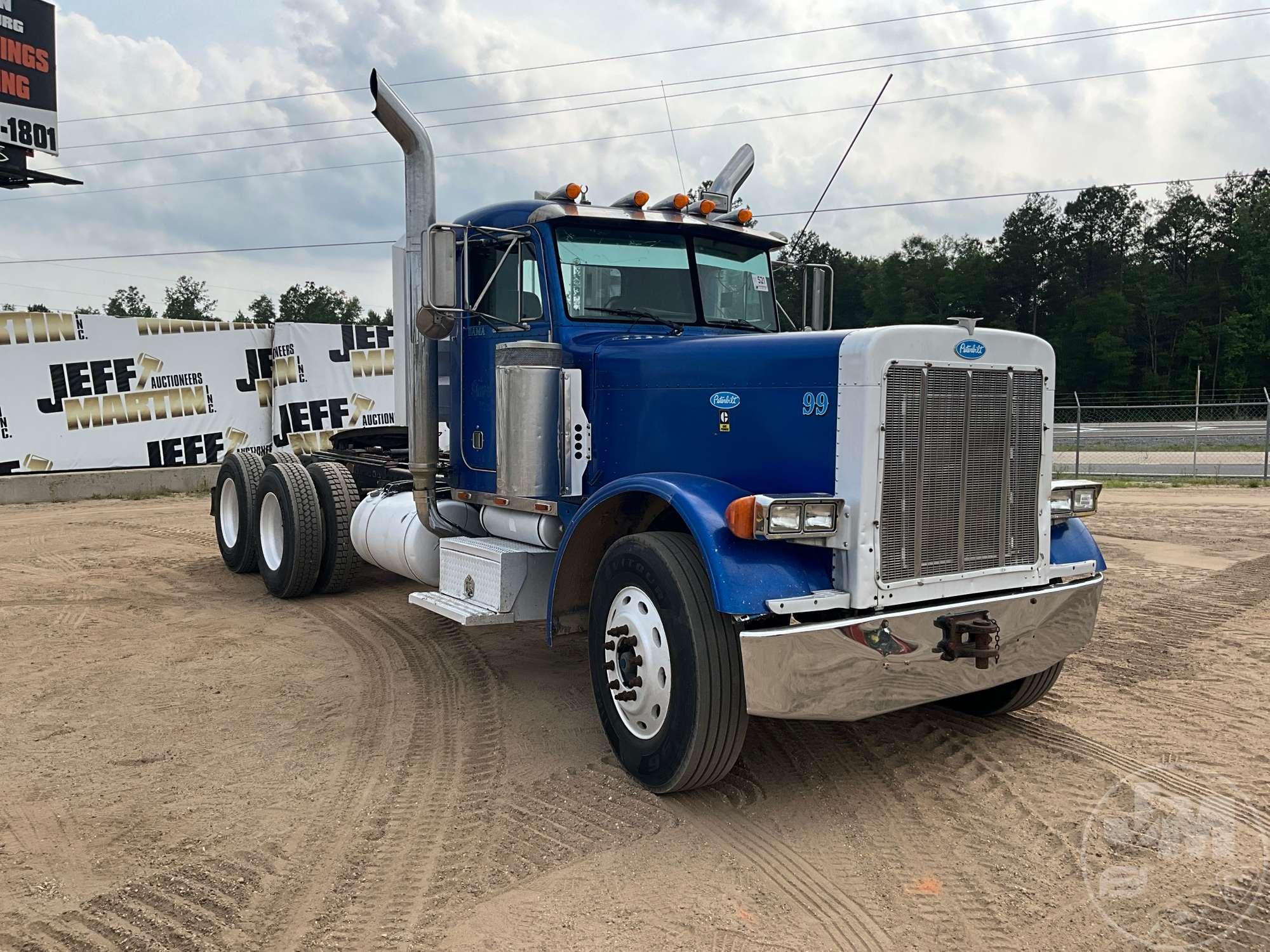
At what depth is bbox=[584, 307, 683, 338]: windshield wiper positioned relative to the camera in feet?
18.3

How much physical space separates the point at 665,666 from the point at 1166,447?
2829 cm

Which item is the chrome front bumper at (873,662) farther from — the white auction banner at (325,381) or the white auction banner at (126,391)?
the white auction banner at (126,391)

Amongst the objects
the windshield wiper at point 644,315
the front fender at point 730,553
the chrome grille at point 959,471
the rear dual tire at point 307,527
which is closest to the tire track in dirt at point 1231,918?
the chrome grille at point 959,471

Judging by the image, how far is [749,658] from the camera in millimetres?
3752

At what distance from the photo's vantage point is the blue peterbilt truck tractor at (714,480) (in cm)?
394

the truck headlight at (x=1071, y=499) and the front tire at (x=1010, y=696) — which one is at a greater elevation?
the truck headlight at (x=1071, y=499)

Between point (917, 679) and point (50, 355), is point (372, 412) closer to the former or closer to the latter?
point (50, 355)

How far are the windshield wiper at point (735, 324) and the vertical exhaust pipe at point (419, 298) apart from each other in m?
1.77

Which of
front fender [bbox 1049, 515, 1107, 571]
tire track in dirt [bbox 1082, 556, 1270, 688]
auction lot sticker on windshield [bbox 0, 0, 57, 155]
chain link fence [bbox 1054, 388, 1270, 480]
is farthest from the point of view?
chain link fence [bbox 1054, 388, 1270, 480]

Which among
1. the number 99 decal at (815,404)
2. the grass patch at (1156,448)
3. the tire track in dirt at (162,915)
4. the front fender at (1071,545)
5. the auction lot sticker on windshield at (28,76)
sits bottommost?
the grass patch at (1156,448)

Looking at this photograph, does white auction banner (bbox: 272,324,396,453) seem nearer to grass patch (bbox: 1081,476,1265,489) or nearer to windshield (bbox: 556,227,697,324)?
windshield (bbox: 556,227,697,324)

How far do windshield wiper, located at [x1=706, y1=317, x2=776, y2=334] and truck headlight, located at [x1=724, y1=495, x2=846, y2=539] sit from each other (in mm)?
2039

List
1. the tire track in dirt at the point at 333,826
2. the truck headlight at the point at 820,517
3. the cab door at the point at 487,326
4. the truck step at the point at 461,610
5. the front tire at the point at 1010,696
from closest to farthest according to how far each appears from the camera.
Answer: the tire track in dirt at the point at 333,826 → the truck headlight at the point at 820,517 → the front tire at the point at 1010,696 → the truck step at the point at 461,610 → the cab door at the point at 487,326

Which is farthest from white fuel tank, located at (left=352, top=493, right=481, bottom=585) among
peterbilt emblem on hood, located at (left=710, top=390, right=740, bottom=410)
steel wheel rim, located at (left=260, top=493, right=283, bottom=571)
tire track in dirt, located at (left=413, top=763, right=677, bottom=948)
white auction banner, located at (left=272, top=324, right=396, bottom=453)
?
white auction banner, located at (left=272, top=324, right=396, bottom=453)
